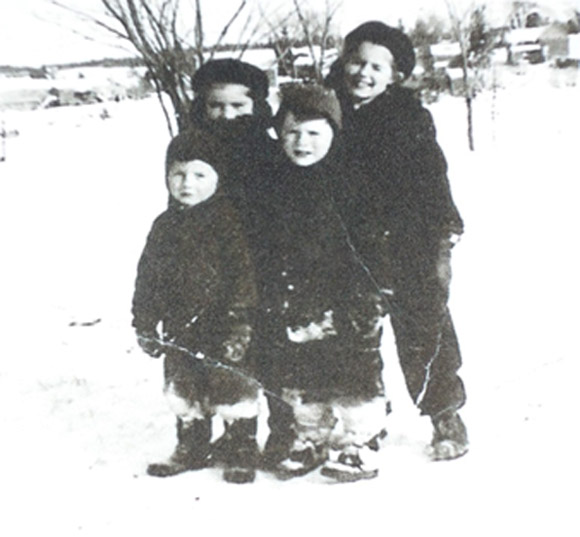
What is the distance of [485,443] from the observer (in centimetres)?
249

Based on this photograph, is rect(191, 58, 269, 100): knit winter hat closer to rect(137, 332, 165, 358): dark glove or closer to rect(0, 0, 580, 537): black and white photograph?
rect(0, 0, 580, 537): black and white photograph

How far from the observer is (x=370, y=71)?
2.34 meters

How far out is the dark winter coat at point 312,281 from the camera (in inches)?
92.0

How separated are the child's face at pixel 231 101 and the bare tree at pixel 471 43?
76 centimetres

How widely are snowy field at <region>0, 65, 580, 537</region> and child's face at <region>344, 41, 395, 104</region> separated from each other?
1.76ft

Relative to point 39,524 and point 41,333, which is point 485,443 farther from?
point 41,333

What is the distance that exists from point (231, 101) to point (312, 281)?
54 cm

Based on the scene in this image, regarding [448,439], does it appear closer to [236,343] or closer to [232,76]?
[236,343]

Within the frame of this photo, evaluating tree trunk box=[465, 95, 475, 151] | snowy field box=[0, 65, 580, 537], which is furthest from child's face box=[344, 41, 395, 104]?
tree trunk box=[465, 95, 475, 151]

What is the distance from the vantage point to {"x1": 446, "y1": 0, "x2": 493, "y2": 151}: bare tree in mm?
2730

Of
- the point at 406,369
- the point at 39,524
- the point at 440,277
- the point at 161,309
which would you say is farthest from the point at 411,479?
the point at 39,524

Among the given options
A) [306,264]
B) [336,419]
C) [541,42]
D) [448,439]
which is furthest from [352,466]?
[541,42]

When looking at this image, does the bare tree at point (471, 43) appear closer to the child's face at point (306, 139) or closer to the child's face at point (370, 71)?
the child's face at point (370, 71)

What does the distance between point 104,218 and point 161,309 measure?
94 centimetres
